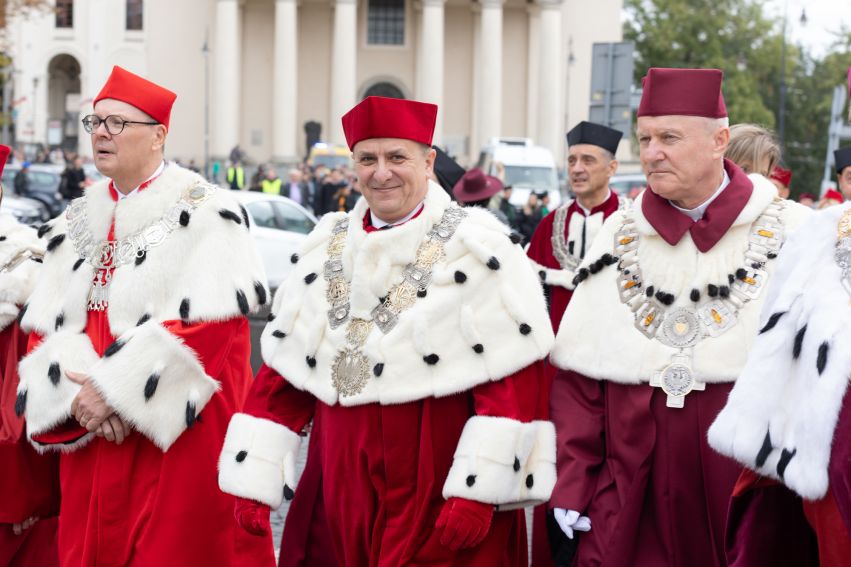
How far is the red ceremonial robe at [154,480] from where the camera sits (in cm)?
515

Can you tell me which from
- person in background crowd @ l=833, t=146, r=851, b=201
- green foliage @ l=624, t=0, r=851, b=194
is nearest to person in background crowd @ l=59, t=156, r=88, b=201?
person in background crowd @ l=833, t=146, r=851, b=201

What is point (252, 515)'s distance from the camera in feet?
15.2

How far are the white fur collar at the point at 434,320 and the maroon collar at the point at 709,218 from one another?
51cm

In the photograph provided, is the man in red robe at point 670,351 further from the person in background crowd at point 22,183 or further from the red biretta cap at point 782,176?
the person in background crowd at point 22,183

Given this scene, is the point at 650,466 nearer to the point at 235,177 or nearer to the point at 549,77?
the point at 235,177

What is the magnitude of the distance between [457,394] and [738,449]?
3.80 feet

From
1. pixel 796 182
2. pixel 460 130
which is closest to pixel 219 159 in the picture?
pixel 460 130

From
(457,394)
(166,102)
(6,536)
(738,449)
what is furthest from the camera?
(6,536)

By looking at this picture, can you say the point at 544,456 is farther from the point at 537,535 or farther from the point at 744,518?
the point at 537,535

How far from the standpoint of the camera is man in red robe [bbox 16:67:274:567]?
5.12 metres

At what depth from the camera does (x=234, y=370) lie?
5520mm

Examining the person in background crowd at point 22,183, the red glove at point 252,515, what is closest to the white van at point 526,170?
the person in background crowd at point 22,183

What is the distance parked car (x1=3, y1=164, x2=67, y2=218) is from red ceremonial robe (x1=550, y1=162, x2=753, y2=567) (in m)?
29.2

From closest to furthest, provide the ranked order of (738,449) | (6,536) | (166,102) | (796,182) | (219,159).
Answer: (738,449), (166,102), (6,536), (796,182), (219,159)
